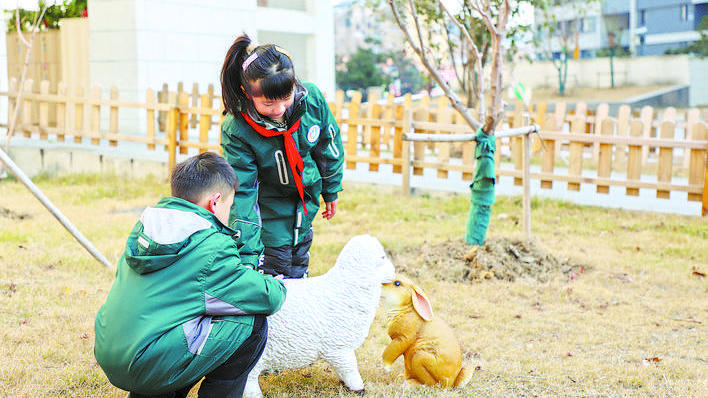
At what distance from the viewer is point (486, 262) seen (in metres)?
5.09

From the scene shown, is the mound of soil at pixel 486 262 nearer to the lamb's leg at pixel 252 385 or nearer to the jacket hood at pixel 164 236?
the lamb's leg at pixel 252 385

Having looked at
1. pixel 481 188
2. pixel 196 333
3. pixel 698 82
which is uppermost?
pixel 698 82

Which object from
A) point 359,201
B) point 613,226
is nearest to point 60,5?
point 359,201

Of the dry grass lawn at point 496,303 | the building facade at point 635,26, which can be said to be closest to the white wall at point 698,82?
the building facade at point 635,26

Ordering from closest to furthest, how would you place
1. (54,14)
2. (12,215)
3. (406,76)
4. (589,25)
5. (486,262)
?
(486,262), (12,215), (54,14), (406,76), (589,25)

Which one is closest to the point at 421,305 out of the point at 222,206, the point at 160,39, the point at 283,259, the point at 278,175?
the point at 283,259

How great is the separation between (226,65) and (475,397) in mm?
1752

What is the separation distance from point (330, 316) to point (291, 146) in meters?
0.75

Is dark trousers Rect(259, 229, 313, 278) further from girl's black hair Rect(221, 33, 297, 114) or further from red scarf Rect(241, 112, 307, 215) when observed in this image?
girl's black hair Rect(221, 33, 297, 114)

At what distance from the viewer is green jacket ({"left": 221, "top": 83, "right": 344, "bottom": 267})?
117 inches

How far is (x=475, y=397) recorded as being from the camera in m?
2.99

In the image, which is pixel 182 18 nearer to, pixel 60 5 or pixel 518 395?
pixel 60 5

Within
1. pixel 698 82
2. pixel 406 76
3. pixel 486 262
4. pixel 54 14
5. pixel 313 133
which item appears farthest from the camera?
pixel 406 76

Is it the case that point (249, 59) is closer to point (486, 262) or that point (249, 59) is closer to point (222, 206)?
point (222, 206)
